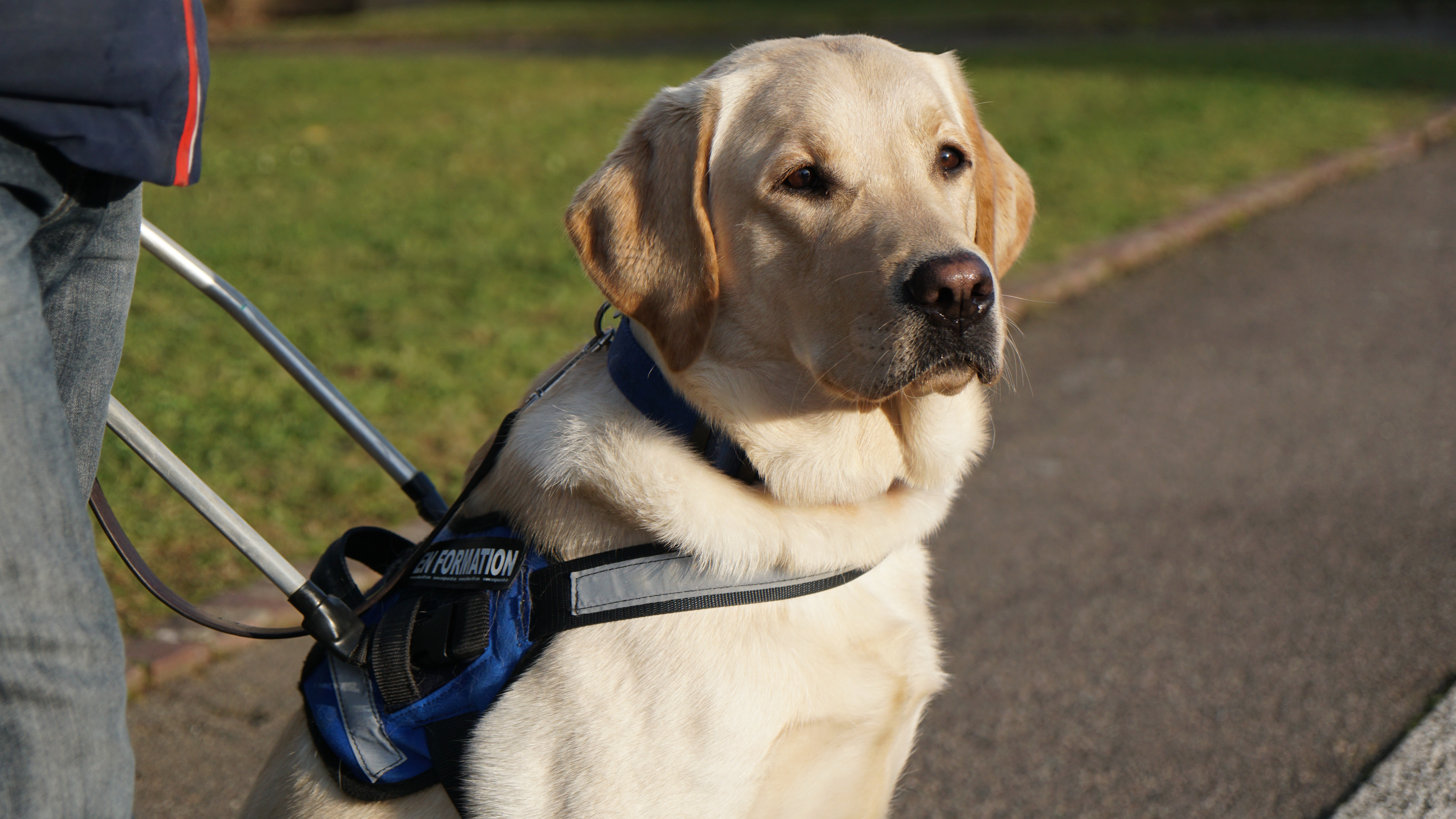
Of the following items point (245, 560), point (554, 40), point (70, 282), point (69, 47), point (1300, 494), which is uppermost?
point (69, 47)

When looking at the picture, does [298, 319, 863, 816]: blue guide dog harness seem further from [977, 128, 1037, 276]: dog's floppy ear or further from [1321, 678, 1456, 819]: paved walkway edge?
[1321, 678, 1456, 819]: paved walkway edge

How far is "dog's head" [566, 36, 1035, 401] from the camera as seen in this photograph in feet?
6.93

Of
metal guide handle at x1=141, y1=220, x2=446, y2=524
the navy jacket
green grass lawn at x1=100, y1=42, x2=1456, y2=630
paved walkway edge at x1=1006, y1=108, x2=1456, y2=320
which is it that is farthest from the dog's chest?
paved walkway edge at x1=1006, y1=108, x2=1456, y2=320

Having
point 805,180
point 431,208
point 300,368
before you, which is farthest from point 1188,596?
point 431,208

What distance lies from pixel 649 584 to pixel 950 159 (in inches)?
45.2

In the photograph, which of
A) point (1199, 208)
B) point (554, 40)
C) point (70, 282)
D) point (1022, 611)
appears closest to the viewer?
point (70, 282)

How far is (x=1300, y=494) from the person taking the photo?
4.37 meters

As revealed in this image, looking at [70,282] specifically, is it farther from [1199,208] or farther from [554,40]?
[554,40]

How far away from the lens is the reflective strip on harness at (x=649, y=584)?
6.23 ft

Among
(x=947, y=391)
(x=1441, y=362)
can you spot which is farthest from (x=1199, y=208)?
(x=947, y=391)

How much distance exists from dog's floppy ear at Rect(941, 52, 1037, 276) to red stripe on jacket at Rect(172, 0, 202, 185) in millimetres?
1586

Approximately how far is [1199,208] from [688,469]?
23.5 ft

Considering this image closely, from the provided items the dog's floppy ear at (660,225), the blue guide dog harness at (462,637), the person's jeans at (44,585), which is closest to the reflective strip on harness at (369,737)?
the blue guide dog harness at (462,637)

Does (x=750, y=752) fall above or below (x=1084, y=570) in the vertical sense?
above
